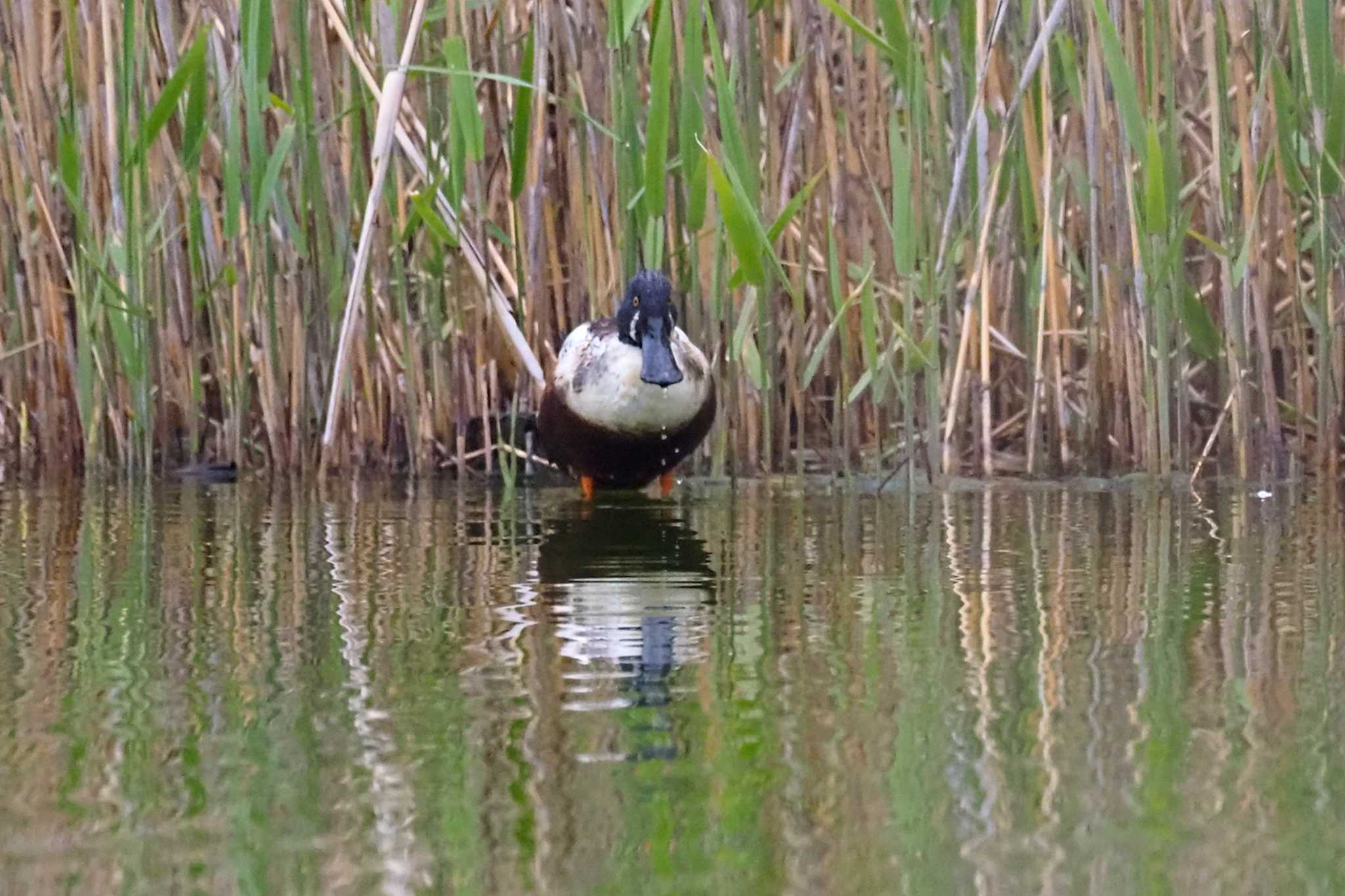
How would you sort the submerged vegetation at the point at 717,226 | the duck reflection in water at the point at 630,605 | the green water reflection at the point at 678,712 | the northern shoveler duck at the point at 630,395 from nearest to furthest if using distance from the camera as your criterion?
the green water reflection at the point at 678,712
the duck reflection in water at the point at 630,605
the submerged vegetation at the point at 717,226
the northern shoveler duck at the point at 630,395

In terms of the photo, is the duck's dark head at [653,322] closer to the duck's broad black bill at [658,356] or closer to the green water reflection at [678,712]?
the duck's broad black bill at [658,356]

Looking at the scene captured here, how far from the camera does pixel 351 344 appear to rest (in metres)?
4.79

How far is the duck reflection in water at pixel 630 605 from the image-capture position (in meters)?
2.03

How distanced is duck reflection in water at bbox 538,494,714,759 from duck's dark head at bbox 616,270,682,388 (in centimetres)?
29

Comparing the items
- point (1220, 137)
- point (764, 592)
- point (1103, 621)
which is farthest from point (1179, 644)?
point (1220, 137)

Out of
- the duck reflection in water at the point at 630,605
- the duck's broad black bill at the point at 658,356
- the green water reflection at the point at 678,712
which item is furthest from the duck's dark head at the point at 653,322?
the green water reflection at the point at 678,712

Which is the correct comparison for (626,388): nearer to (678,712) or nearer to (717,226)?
(717,226)

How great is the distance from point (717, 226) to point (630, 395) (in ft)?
1.41

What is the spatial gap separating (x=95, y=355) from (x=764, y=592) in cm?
240

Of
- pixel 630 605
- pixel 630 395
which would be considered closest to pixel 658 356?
pixel 630 395

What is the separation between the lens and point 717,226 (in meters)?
4.19

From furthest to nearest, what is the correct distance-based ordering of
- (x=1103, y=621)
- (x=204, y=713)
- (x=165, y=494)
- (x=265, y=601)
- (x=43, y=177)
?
(x=43, y=177) < (x=165, y=494) < (x=265, y=601) < (x=1103, y=621) < (x=204, y=713)

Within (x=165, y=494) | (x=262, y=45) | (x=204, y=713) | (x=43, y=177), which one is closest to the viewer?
(x=204, y=713)

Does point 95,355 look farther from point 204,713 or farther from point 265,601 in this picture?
point 204,713
